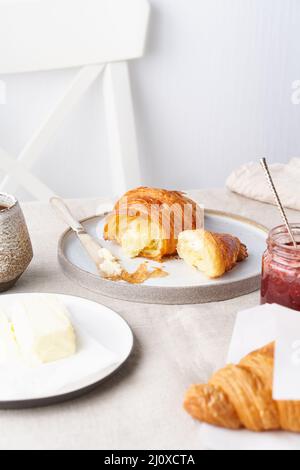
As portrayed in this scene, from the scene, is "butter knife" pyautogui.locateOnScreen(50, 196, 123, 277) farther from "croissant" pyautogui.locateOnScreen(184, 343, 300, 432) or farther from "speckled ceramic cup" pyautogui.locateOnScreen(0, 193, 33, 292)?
"croissant" pyautogui.locateOnScreen(184, 343, 300, 432)

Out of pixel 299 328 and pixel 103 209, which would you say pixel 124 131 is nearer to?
pixel 103 209

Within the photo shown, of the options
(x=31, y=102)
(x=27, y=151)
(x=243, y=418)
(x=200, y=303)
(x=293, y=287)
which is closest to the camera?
(x=243, y=418)

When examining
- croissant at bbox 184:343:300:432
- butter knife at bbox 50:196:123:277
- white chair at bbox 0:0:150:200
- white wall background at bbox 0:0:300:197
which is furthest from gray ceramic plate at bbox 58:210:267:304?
white wall background at bbox 0:0:300:197

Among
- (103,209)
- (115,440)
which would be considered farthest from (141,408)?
(103,209)

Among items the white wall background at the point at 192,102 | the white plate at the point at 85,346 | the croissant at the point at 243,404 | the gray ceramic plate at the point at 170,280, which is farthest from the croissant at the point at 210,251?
the white wall background at the point at 192,102

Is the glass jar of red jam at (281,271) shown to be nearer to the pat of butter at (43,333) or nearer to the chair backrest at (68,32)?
the pat of butter at (43,333)

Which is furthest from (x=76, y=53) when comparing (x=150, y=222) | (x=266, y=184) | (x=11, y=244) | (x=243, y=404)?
(x=243, y=404)

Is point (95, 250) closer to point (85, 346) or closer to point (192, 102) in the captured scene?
point (85, 346)
